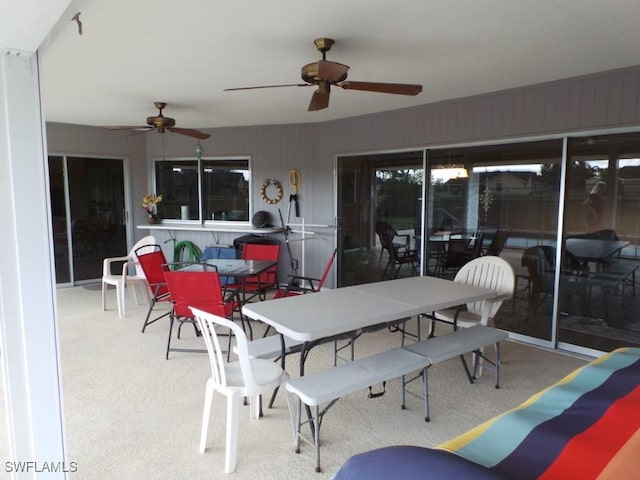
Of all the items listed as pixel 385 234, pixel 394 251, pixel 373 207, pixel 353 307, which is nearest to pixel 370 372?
pixel 353 307

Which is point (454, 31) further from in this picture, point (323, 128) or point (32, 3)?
point (323, 128)

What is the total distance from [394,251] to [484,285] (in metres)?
1.82

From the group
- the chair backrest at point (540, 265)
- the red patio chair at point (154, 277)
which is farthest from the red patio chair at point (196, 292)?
the chair backrest at point (540, 265)

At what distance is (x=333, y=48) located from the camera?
3037 millimetres

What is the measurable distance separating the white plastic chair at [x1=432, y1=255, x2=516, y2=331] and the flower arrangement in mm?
4634

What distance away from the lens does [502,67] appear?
135 inches

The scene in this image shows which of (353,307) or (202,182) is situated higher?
(202,182)

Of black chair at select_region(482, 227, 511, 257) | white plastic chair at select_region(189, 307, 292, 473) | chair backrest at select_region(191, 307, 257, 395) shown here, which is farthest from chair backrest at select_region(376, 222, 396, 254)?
chair backrest at select_region(191, 307, 257, 395)

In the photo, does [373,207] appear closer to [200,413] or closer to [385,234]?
[385,234]

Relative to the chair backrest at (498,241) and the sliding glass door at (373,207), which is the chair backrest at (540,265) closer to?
the chair backrest at (498,241)

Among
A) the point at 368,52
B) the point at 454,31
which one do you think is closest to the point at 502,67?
the point at 454,31

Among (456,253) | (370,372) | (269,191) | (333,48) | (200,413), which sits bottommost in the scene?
(200,413)

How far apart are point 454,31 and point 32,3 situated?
232cm

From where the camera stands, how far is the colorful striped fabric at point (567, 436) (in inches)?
44.6
